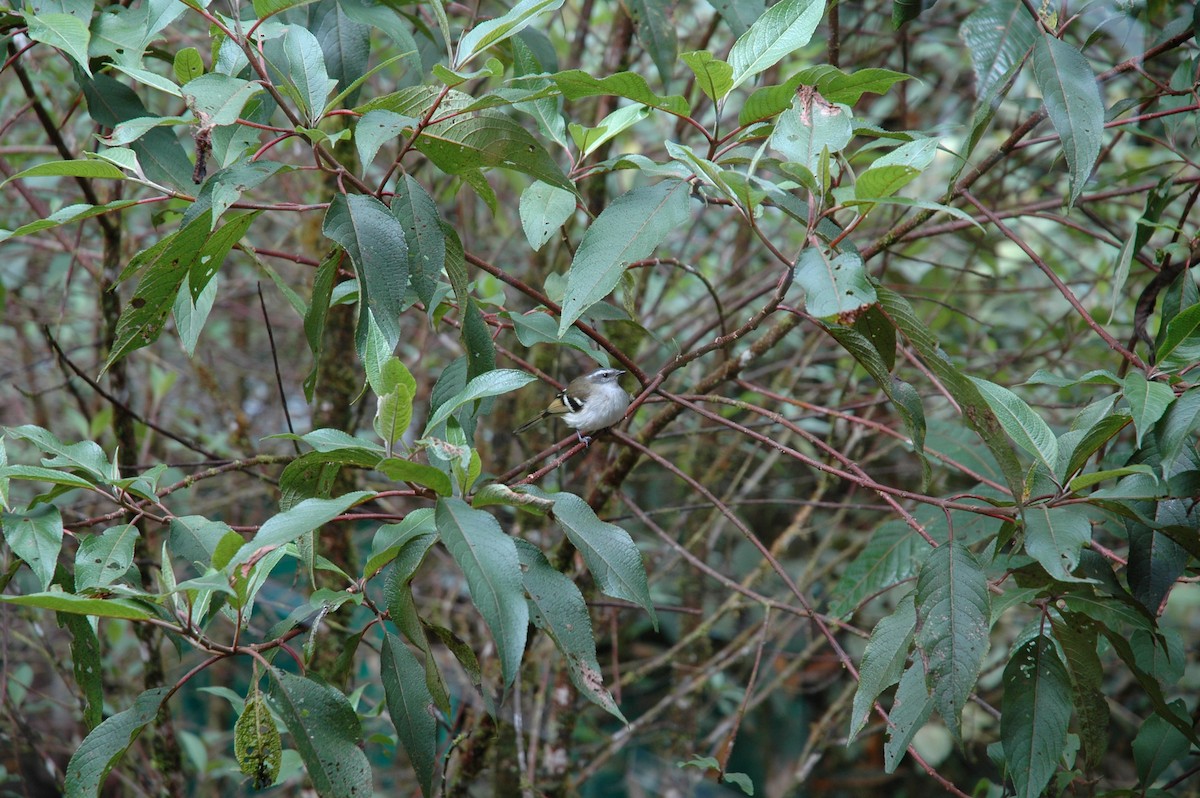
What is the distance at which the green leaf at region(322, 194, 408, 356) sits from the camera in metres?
1.57

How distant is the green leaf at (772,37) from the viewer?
1.76m

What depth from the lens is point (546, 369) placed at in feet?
12.0

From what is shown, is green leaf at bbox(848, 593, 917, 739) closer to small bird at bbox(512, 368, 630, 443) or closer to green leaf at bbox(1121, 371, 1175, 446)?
green leaf at bbox(1121, 371, 1175, 446)

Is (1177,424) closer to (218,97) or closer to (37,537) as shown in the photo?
(218,97)

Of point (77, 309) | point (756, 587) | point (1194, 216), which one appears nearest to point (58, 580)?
point (756, 587)

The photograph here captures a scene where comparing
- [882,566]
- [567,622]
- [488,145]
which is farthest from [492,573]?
[882,566]

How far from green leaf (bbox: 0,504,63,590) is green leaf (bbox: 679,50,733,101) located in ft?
4.76

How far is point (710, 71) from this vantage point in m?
1.73

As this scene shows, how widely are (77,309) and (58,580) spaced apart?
4180mm

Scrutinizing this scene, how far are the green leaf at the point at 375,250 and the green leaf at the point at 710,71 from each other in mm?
596

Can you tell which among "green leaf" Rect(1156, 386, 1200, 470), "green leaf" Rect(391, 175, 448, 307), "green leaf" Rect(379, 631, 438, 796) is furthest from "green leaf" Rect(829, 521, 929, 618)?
"green leaf" Rect(391, 175, 448, 307)

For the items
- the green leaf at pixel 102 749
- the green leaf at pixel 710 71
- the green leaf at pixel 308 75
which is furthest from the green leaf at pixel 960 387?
the green leaf at pixel 102 749

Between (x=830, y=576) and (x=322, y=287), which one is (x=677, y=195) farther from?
(x=830, y=576)

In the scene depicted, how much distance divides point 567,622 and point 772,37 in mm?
1165
